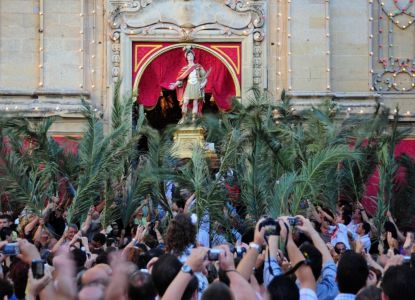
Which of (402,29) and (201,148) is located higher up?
(402,29)

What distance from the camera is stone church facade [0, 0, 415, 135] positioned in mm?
27953

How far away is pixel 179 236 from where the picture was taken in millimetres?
10609

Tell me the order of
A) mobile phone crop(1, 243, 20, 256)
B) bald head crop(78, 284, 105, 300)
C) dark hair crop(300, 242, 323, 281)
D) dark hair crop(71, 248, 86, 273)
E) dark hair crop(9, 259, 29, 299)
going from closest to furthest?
1. bald head crop(78, 284, 105, 300)
2. mobile phone crop(1, 243, 20, 256)
3. dark hair crop(9, 259, 29, 299)
4. dark hair crop(300, 242, 323, 281)
5. dark hair crop(71, 248, 86, 273)

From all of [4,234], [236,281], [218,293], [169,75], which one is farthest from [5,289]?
[169,75]

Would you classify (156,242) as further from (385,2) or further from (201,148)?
(385,2)

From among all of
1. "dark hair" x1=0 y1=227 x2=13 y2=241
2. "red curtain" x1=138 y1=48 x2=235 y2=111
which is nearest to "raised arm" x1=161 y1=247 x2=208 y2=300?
"dark hair" x1=0 y1=227 x2=13 y2=241

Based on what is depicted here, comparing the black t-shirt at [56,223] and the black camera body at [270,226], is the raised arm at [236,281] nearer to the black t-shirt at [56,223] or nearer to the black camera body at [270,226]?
the black camera body at [270,226]

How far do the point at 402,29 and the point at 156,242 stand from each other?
14.9 m

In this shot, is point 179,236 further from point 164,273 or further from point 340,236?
point 340,236

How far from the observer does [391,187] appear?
22250mm

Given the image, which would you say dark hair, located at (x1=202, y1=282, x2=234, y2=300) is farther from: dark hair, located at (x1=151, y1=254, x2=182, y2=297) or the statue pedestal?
the statue pedestal

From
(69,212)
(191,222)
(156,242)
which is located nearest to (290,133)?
(69,212)

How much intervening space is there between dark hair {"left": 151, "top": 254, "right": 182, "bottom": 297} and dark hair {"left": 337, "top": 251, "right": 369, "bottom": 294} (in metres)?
1.25

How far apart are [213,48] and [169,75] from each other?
129 cm
